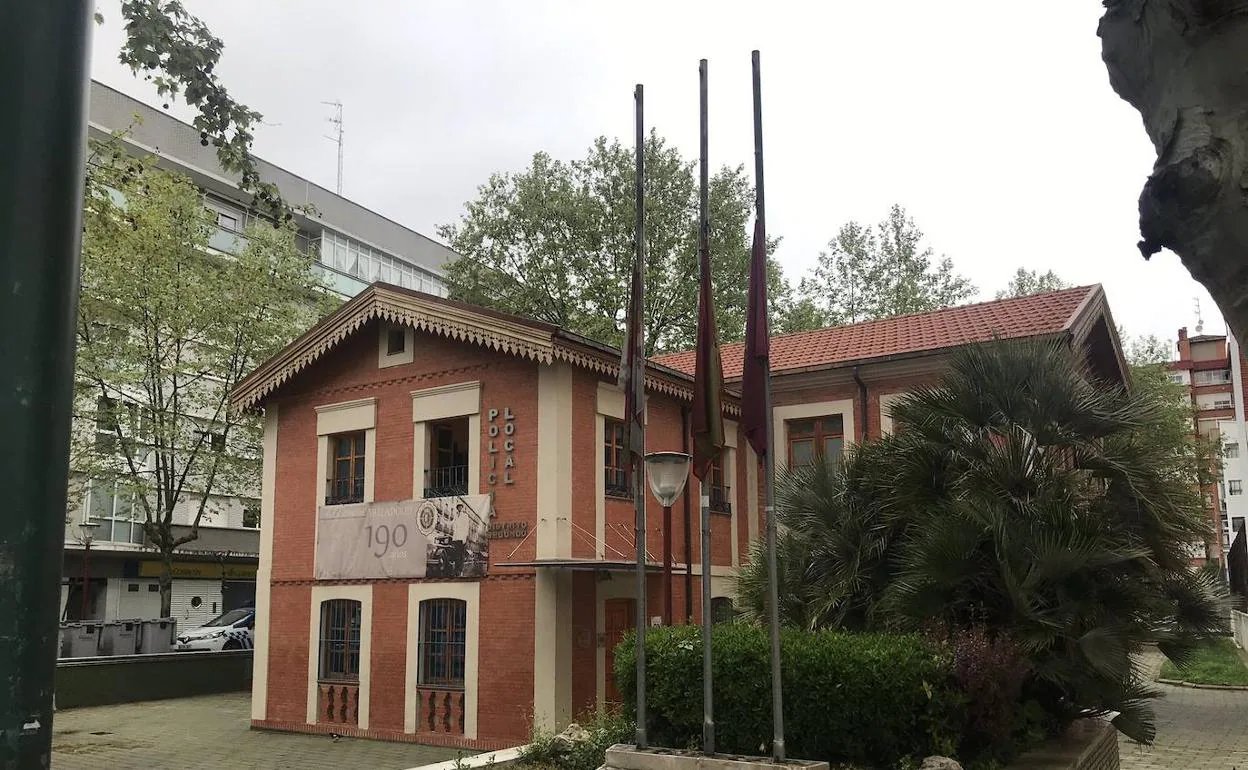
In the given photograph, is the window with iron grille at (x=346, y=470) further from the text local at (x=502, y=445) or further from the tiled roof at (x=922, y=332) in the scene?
the tiled roof at (x=922, y=332)

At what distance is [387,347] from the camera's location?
62.7 ft

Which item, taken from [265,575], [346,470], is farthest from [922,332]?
[265,575]

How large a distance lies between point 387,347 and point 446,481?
2838 mm

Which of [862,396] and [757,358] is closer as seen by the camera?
[757,358]

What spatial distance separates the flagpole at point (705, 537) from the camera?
9.59 meters

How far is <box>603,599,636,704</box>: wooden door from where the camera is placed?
16844mm

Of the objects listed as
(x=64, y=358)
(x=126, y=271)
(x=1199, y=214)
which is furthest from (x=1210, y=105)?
(x=126, y=271)

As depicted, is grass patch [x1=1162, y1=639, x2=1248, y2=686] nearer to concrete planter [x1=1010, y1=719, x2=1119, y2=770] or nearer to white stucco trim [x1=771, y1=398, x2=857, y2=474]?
white stucco trim [x1=771, y1=398, x2=857, y2=474]

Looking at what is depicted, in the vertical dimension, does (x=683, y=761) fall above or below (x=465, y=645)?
below

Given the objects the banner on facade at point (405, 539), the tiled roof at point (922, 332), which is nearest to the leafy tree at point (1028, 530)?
the banner on facade at point (405, 539)

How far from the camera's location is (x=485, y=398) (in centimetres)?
1748

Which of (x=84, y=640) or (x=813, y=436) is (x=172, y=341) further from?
(x=813, y=436)

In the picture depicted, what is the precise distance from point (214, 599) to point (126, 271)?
1628cm

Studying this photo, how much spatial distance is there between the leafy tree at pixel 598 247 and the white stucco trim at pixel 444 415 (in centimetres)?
1476
